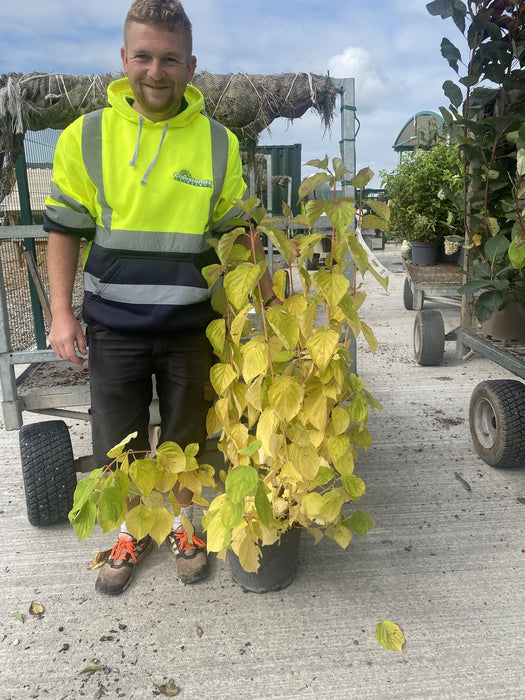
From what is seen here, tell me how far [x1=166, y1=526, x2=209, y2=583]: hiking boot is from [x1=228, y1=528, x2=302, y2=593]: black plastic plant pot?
0.42ft

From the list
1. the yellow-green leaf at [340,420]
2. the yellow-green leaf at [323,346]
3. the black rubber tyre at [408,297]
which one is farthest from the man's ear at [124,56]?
the black rubber tyre at [408,297]

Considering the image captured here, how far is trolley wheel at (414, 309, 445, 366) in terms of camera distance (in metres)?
4.63

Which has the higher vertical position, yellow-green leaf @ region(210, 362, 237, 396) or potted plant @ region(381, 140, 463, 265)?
potted plant @ region(381, 140, 463, 265)

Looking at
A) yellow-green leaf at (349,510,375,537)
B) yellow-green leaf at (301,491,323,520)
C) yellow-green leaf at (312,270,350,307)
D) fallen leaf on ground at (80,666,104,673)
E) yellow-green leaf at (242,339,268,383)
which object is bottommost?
fallen leaf on ground at (80,666,104,673)

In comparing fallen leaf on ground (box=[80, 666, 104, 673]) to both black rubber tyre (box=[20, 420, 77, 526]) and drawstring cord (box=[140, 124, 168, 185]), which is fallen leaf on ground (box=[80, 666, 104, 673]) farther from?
drawstring cord (box=[140, 124, 168, 185])

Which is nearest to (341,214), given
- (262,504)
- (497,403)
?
(262,504)

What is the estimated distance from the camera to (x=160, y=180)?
175 centimetres

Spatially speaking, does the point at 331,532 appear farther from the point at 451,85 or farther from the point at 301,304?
the point at 451,85

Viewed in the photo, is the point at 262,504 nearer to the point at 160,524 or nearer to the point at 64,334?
the point at 160,524

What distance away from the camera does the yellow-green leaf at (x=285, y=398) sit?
5.03 ft

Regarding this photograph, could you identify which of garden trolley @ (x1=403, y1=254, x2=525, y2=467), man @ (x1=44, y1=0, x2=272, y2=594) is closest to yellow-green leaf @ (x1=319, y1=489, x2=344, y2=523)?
man @ (x1=44, y1=0, x2=272, y2=594)

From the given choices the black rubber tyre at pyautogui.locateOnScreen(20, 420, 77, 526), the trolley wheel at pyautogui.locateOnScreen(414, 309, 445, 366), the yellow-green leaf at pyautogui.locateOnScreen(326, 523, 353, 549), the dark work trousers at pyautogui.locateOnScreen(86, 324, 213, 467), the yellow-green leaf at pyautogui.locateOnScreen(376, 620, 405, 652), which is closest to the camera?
the yellow-green leaf at pyautogui.locateOnScreen(376, 620, 405, 652)

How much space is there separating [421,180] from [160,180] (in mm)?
4833

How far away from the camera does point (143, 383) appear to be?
2.02m
